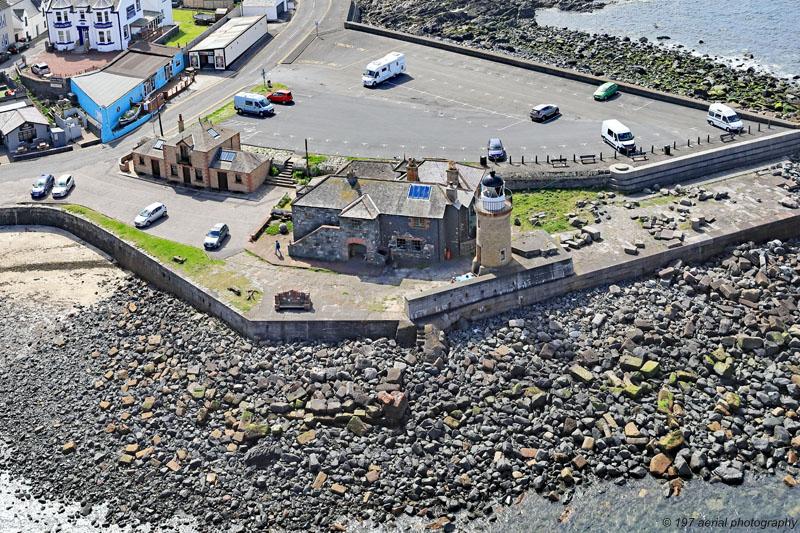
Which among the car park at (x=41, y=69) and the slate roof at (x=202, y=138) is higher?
the slate roof at (x=202, y=138)

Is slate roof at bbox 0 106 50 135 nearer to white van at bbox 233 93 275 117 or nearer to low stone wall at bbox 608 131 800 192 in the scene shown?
white van at bbox 233 93 275 117

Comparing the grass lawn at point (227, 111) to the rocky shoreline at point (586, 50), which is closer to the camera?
the grass lawn at point (227, 111)

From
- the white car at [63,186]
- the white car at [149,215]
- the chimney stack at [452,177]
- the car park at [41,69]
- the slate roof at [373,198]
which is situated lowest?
the car park at [41,69]

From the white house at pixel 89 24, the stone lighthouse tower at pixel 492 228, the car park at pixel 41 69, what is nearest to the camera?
the stone lighthouse tower at pixel 492 228

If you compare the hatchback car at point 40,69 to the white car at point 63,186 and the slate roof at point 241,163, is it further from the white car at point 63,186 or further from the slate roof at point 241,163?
the slate roof at point 241,163

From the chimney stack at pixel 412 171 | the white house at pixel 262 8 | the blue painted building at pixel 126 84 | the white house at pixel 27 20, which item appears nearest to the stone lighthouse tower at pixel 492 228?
the chimney stack at pixel 412 171

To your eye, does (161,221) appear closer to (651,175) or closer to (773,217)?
(651,175)

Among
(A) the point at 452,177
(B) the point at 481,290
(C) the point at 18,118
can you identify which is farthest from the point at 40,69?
(B) the point at 481,290

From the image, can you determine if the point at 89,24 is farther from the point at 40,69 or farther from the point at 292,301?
the point at 292,301
